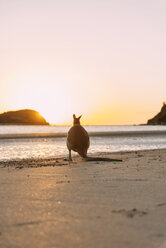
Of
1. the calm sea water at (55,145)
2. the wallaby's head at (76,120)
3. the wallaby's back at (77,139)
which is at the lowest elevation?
the calm sea water at (55,145)

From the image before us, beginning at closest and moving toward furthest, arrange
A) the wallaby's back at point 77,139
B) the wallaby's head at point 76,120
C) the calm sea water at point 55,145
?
the wallaby's back at point 77,139 → the wallaby's head at point 76,120 → the calm sea water at point 55,145

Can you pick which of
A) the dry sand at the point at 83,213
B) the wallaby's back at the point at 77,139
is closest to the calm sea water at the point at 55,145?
the wallaby's back at the point at 77,139

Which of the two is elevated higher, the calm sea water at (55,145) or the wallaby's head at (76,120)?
the wallaby's head at (76,120)

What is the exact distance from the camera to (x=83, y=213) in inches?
144

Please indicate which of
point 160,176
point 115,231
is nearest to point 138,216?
point 115,231

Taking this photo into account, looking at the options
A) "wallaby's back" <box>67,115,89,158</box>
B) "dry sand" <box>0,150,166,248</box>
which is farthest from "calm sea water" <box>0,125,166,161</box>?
"dry sand" <box>0,150,166,248</box>

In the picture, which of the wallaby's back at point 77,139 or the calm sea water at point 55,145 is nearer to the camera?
the wallaby's back at point 77,139

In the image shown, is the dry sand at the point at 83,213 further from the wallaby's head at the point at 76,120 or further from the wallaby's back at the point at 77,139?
the wallaby's head at the point at 76,120

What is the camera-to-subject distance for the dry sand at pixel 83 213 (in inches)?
113

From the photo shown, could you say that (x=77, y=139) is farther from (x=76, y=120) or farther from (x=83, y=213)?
(x=83, y=213)

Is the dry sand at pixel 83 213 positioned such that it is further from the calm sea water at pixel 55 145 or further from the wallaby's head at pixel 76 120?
the calm sea water at pixel 55 145

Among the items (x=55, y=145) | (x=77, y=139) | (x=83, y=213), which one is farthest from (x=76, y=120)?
(x=55, y=145)

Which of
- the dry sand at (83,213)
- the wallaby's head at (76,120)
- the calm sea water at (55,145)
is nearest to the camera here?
the dry sand at (83,213)

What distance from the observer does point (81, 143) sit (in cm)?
1082
